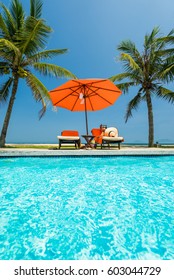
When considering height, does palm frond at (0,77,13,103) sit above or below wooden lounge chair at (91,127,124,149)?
above

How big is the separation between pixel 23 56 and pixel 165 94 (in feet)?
31.7

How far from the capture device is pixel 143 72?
13664 mm

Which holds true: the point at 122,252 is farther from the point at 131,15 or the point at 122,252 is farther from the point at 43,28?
the point at 131,15

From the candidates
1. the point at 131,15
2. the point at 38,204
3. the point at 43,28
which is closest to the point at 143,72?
the point at 131,15

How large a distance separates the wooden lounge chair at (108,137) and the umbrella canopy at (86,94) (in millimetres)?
1358

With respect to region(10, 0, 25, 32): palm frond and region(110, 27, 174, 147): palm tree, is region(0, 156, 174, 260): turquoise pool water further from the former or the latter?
region(10, 0, 25, 32): palm frond

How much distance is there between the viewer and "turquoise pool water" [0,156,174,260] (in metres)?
1.87

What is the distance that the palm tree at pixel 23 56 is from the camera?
427 inches

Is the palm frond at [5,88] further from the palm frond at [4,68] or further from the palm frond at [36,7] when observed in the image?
the palm frond at [36,7]

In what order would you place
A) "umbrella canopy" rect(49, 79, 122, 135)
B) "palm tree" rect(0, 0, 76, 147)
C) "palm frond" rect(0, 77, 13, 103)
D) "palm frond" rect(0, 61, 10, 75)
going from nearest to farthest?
"umbrella canopy" rect(49, 79, 122, 135) → "palm tree" rect(0, 0, 76, 147) → "palm frond" rect(0, 61, 10, 75) → "palm frond" rect(0, 77, 13, 103)

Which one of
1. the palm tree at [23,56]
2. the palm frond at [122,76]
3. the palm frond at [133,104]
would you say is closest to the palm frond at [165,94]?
the palm frond at [133,104]

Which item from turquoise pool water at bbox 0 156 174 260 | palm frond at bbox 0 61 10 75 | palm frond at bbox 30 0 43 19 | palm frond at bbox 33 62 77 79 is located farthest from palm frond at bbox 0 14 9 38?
turquoise pool water at bbox 0 156 174 260

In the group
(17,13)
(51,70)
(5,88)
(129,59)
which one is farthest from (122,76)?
(5,88)

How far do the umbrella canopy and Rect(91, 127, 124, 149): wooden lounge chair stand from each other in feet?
4.46
